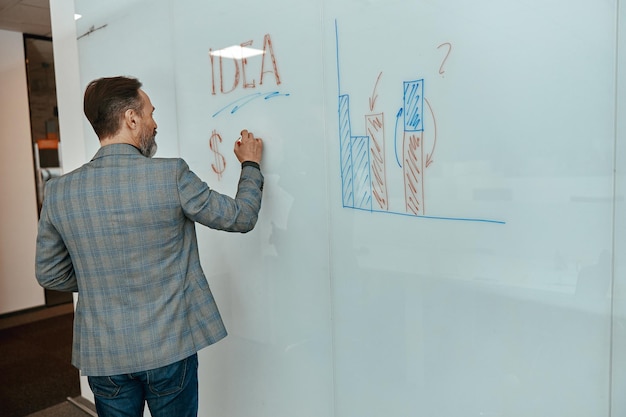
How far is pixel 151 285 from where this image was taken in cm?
150

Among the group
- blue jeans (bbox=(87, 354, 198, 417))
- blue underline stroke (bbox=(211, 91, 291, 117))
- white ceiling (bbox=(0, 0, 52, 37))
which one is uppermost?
white ceiling (bbox=(0, 0, 52, 37))

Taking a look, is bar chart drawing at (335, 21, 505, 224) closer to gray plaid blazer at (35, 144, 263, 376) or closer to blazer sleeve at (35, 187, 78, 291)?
gray plaid blazer at (35, 144, 263, 376)

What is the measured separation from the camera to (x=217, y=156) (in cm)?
205

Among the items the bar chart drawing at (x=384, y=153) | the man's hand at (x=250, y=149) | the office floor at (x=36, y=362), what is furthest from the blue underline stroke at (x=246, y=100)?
the office floor at (x=36, y=362)

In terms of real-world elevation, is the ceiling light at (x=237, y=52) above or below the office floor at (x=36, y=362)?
above

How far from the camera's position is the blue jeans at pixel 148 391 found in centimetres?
155

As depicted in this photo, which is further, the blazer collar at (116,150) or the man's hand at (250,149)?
the man's hand at (250,149)

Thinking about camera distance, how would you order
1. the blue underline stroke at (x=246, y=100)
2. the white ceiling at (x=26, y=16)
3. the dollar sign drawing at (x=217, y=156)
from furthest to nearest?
the white ceiling at (x=26, y=16), the dollar sign drawing at (x=217, y=156), the blue underline stroke at (x=246, y=100)

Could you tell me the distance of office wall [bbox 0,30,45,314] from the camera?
4.90 metres

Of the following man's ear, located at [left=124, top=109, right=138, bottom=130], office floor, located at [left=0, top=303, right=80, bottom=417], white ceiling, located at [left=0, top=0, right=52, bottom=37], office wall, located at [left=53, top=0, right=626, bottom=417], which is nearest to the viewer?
office wall, located at [left=53, top=0, right=626, bottom=417]

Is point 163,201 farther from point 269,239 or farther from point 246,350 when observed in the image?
point 246,350

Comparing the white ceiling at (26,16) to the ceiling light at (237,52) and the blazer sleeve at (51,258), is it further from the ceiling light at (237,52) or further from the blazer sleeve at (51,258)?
the blazer sleeve at (51,258)

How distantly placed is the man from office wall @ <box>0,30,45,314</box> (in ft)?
13.1

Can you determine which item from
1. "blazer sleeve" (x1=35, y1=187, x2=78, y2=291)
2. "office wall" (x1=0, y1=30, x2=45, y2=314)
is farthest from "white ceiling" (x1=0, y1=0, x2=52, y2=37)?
"blazer sleeve" (x1=35, y1=187, x2=78, y2=291)
